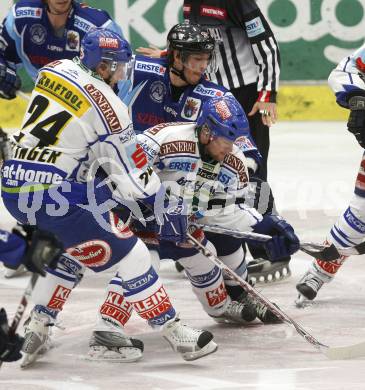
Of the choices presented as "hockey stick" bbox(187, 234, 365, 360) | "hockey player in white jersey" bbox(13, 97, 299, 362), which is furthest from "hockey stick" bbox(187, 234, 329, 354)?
"hockey player in white jersey" bbox(13, 97, 299, 362)

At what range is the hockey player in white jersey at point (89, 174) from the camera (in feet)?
13.8

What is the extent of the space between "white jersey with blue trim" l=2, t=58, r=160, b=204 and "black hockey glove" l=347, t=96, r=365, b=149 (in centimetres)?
112

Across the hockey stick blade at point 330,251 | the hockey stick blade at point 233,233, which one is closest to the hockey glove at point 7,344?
the hockey stick blade at point 233,233

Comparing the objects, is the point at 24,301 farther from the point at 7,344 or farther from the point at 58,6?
the point at 58,6

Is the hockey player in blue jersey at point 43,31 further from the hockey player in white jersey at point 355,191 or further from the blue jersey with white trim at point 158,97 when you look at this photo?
the hockey player in white jersey at point 355,191

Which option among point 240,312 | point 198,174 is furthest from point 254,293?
point 198,174

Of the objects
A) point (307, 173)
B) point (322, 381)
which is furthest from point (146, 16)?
point (322, 381)

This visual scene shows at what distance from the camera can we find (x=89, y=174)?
Result: 4367 mm

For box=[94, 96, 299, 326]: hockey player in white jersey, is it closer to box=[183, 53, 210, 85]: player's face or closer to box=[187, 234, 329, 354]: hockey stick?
box=[187, 234, 329, 354]: hockey stick

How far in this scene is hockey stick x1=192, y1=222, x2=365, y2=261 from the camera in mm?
4688

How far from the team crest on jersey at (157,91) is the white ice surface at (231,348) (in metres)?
0.91

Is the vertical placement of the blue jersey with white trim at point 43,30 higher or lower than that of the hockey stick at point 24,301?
higher

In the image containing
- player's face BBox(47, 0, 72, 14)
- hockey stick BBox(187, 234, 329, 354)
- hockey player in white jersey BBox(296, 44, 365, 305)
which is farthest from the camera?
player's face BBox(47, 0, 72, 14)

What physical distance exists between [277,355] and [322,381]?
0.43 metres
